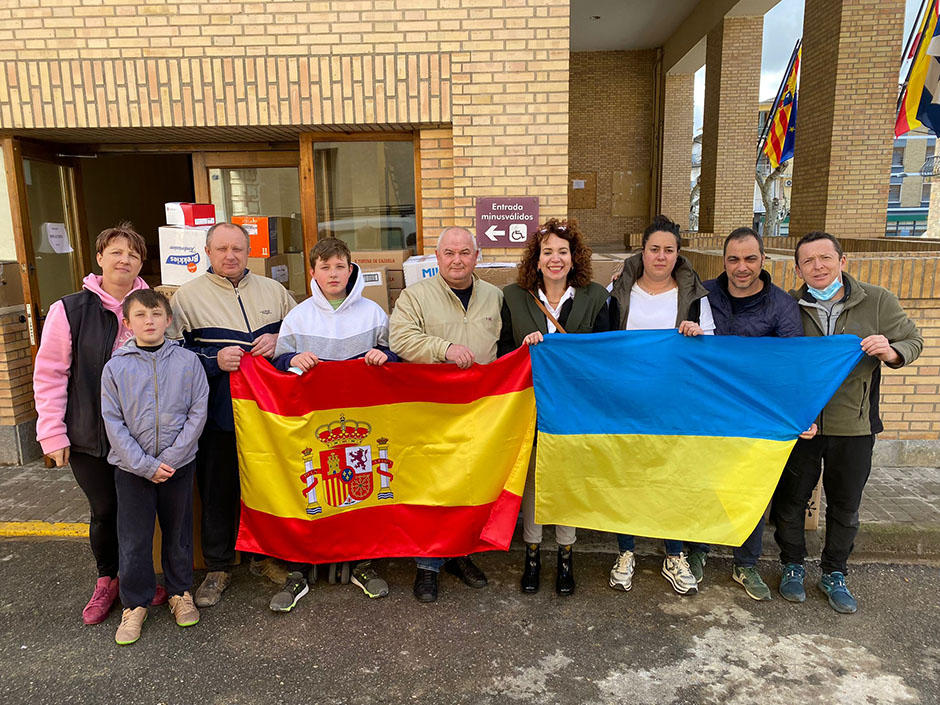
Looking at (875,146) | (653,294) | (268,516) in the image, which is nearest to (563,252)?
(653,294)

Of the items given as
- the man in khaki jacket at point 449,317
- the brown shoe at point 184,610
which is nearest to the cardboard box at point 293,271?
the man in khaki jacket at point 449,317

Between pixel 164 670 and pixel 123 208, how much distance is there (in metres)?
8.14

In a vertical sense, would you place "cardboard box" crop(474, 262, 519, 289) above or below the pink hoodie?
above

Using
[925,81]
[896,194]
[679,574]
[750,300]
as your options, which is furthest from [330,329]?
[896,194]

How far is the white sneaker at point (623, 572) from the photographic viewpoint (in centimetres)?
412

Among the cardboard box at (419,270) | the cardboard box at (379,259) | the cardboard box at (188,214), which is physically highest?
the cardboard box at (188,214)

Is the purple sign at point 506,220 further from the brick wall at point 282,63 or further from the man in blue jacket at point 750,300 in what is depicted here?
the man in blue jacket at point 750,300

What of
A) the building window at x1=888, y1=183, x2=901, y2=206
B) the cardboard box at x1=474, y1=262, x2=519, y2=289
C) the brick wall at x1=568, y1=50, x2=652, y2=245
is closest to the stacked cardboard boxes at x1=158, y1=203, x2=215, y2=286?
the cardboard box at x1=474, y1=262, x2=519, y2=289

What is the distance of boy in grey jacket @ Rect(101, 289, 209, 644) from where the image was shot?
3480 millimetres

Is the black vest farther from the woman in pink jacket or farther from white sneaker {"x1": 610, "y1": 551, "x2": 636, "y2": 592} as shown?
white sneaker {"x1": 610, "y1": 551, "x2": 636, "y2": 592}

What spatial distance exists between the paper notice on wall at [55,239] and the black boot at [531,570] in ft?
17.7

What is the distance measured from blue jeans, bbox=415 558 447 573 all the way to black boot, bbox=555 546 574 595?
0.71 metres

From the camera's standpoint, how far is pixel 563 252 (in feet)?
12.6

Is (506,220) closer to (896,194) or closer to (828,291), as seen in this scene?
(828,291)
